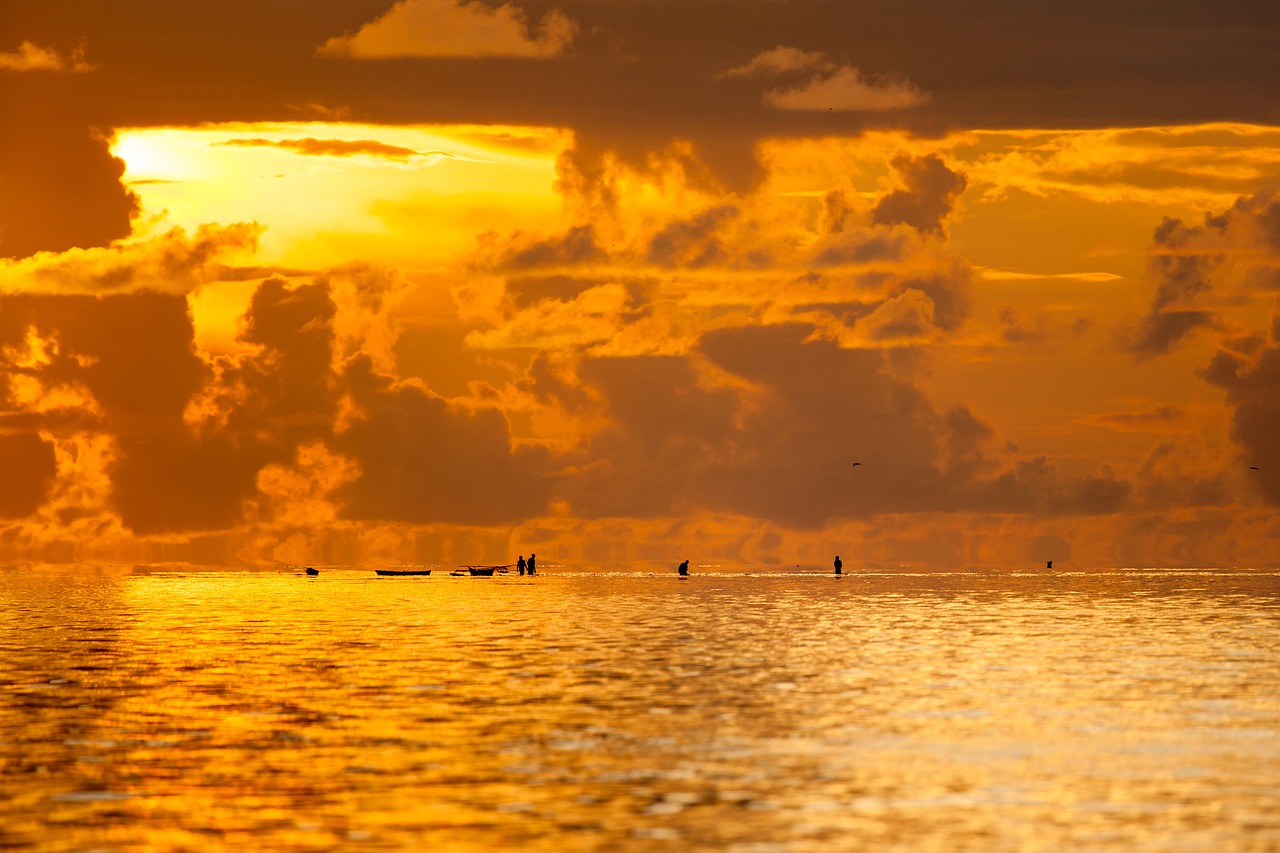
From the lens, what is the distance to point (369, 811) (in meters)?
36.8

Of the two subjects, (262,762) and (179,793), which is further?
(262,762)

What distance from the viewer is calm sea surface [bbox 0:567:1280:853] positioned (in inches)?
1374

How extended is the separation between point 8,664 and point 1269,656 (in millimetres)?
56086

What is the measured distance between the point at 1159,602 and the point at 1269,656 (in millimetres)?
81977

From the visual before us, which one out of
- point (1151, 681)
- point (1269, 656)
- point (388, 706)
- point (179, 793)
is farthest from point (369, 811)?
point (1269, 656)

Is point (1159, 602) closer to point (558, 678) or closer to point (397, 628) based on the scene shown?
point (397, 628)

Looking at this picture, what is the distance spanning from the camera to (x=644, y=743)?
47781mm

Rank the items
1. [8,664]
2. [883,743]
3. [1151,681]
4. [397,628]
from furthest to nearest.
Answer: [397,628], [8,664], [1151,681], [883,743]

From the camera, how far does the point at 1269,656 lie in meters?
81.0

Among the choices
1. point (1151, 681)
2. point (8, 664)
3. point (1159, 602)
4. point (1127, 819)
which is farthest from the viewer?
point (1159, 602)

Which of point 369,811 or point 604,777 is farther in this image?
point 604,777

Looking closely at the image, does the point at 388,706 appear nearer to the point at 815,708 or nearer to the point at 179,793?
the point at 815,708

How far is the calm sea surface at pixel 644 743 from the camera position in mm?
34906

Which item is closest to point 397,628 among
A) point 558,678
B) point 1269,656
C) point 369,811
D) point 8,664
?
point 8,664
